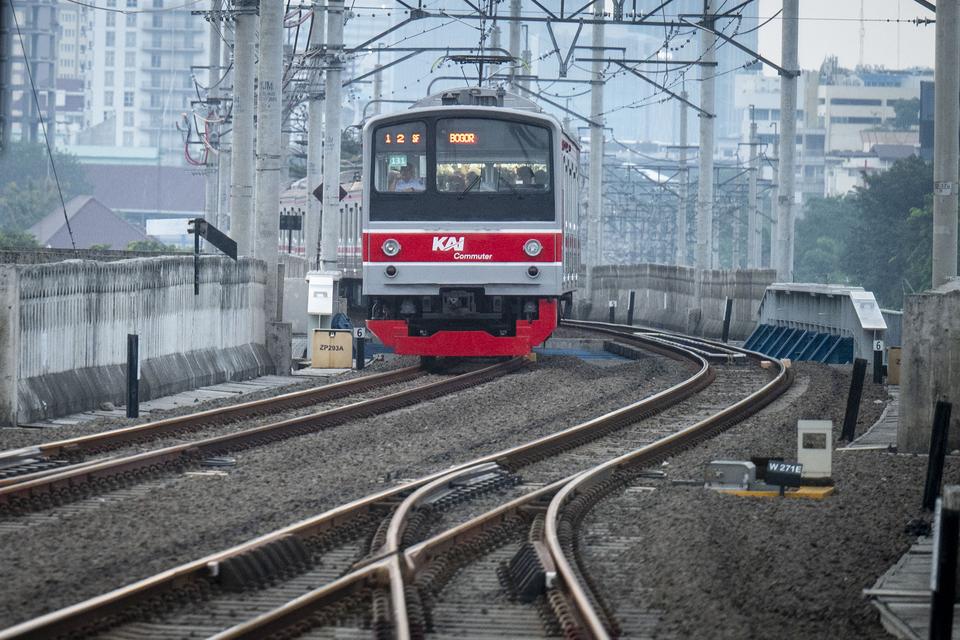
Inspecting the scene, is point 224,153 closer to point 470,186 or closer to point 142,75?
point 470,186

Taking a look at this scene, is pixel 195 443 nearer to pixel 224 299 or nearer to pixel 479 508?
pixel 479 508

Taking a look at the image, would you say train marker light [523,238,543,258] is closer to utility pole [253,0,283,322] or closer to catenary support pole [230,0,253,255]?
utility pole [253,0,283,322]

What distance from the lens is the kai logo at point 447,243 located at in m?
20.6

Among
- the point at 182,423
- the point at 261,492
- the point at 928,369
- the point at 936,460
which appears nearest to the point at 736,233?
the point at 928,369

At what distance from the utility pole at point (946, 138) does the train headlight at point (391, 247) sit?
22.2 ft

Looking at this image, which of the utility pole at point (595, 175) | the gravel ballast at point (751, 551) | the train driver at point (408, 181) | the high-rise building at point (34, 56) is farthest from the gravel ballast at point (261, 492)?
the high-rise building at point (34, 56)

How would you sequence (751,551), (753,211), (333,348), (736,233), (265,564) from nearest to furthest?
(265,564), (751,551), (333,348), (753,211), (736,233)

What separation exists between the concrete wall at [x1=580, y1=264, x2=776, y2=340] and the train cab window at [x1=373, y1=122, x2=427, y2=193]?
51.0 ft

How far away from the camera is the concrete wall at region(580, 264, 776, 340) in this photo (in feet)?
115

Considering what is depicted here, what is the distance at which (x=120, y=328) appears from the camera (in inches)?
665

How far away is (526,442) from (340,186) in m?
20.0

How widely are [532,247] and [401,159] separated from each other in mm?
2036

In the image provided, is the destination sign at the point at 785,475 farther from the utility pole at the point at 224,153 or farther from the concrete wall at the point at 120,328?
the utility pole at the point at 224,153

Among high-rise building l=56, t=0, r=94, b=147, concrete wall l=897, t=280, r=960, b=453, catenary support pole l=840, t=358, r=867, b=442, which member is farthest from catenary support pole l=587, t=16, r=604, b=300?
high-rise building l=56, t=0, r=94, b=147
